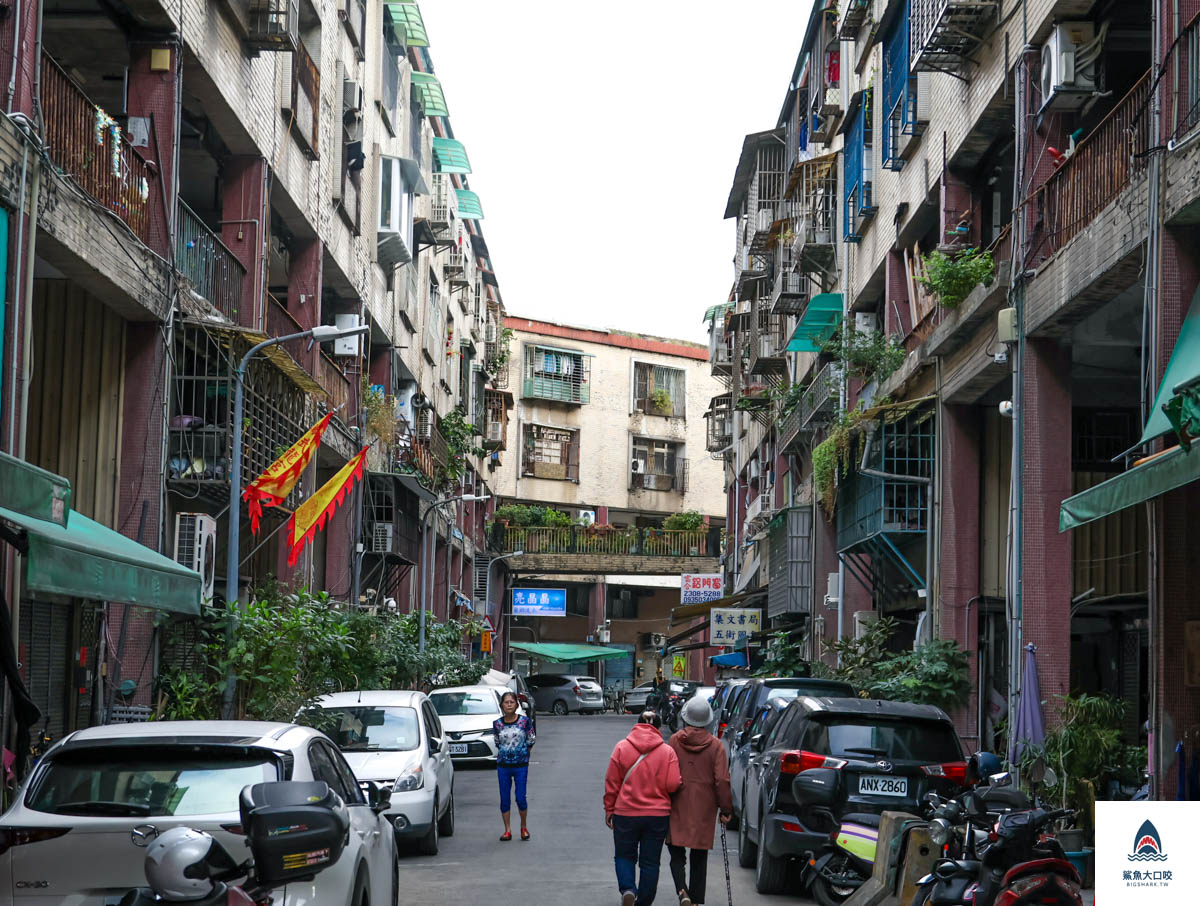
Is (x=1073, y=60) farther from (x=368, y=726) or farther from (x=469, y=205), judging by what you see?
(x=469, y=205)

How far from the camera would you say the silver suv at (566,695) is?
63.5 m

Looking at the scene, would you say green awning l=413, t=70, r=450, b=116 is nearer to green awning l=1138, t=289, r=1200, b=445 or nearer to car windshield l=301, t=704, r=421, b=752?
car windshield l=301, t=704, r=421, b=752

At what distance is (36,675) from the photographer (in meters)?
16.8

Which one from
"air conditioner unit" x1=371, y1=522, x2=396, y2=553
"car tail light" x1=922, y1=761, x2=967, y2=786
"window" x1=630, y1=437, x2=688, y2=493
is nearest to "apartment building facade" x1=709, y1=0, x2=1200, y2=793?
"car tail light" x1=922, y1=761, x2=967, y2=786

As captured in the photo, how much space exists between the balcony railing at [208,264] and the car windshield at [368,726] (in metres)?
6.04

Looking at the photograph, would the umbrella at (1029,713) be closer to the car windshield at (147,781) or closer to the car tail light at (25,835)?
the car windshield at (147,781)

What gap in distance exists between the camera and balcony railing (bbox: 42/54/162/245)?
15.3 metres

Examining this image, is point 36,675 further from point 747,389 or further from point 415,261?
point 747,389

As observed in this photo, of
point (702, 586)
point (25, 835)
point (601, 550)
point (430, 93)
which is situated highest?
point (430, 93)

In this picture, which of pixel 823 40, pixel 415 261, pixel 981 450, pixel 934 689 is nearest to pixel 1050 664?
pixel 934 689

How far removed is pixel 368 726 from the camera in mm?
17672

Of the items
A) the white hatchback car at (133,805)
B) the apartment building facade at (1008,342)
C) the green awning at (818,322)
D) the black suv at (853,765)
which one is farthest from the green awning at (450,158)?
the white hatchback car at (133,805)

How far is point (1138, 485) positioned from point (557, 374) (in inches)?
2592

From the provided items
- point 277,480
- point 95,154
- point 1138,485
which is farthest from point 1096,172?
point 277,480
